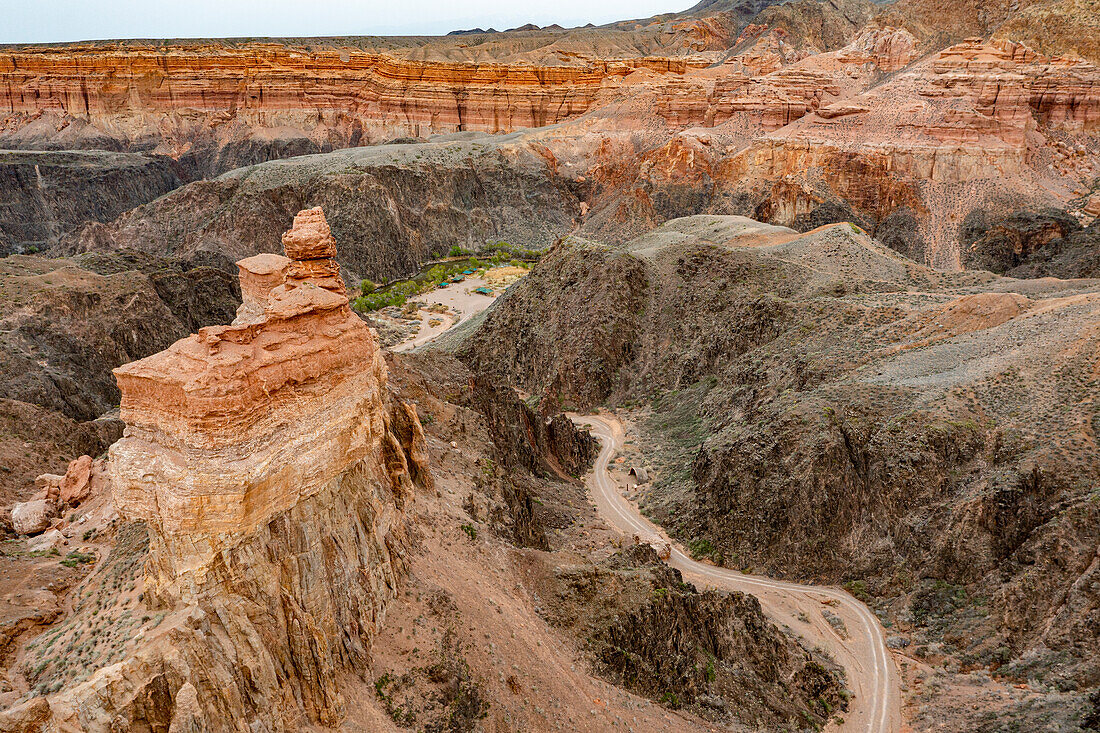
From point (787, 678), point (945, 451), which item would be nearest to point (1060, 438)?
point (945, 451)

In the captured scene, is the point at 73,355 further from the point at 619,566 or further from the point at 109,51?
the point at 109,51

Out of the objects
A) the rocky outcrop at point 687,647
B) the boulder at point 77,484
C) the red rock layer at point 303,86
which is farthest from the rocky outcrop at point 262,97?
the rocky outcrop at point 687,647

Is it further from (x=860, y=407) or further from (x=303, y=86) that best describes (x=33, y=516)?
(x=303, y=86)

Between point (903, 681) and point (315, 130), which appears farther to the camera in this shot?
point (315, 130)

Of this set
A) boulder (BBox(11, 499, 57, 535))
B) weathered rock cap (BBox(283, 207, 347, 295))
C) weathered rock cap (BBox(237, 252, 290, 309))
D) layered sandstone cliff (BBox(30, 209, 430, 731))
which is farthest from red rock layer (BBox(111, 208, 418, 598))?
Answer: boulder (BBox(11, 499, 57, 535))

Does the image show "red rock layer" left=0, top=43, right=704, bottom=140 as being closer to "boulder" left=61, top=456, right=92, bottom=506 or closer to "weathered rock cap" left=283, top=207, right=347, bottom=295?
"weathered rock cap" left=283, top=207, right=347, bottom=295

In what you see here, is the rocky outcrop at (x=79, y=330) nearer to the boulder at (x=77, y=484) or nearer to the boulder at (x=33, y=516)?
the boulder at (x=77, y=484)
